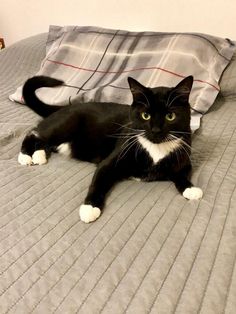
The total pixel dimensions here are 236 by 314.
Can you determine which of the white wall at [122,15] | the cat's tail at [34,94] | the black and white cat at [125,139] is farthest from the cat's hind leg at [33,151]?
the white wall at [122,15]

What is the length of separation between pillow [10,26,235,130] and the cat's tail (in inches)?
3.9

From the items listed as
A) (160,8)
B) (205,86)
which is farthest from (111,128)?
(160,8)

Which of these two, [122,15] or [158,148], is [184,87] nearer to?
[158,148]

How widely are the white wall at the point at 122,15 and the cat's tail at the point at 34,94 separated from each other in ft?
2.70

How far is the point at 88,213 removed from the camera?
0.85 metres

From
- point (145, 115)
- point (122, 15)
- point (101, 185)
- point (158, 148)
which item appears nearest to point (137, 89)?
point (145, 115)

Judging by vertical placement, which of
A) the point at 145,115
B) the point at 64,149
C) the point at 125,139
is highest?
the point at 145,115

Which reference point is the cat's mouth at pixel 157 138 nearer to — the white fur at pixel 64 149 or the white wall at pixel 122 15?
the white fur at pixel 64 149

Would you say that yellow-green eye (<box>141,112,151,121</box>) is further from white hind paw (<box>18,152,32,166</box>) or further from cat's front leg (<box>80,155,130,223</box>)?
white hind paw (<box>18,152,32,166</box>)

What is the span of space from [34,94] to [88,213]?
0.75m

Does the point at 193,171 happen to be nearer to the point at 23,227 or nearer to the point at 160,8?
the point at 23,227

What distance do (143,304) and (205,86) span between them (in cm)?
106

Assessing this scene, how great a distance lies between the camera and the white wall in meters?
1.76

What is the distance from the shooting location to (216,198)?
941mm
